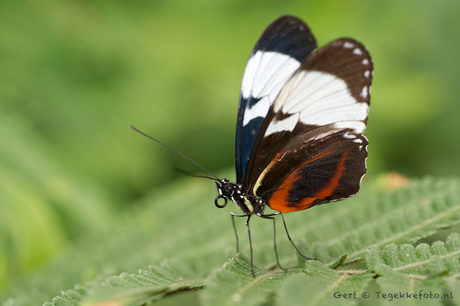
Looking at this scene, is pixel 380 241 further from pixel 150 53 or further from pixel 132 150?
pixel 150 53

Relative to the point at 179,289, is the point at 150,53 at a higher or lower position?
higher

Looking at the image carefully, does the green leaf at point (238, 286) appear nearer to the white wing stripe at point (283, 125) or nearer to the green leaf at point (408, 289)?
the green leaf at point (408, 289)

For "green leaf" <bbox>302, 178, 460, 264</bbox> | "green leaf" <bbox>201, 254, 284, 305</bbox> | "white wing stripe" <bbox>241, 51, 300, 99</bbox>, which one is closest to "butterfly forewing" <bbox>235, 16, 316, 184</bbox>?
"white wing stripe" <bbox>241, 51, 300, 99</bbox>

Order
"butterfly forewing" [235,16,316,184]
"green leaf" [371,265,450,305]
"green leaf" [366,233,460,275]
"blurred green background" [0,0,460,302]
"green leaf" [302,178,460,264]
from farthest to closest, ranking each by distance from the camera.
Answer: "blurred green background" [0,0,460,302] < "butterfly forewing" [235,16,316,184] < "green leaf" [302,178,460,264] < "green leaf" [366,233,460,275] < "green leaf" [371,265,450,305]

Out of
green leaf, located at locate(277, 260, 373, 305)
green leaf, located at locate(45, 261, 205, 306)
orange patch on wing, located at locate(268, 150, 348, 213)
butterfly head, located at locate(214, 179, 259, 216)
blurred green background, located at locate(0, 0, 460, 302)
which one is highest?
blurred green background, located at locate(0, 0, 460, 302)

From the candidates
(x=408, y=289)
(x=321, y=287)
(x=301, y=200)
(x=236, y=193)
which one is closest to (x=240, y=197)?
(x=236, y=193)

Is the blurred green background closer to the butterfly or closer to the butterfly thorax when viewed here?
the butterfly thorax

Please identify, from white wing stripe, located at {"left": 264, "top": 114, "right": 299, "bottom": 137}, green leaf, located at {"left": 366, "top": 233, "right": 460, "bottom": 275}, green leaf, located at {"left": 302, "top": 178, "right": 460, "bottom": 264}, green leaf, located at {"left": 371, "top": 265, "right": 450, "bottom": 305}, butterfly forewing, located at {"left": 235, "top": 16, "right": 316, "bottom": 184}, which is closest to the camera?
green leaf, located at {"left": 371, "top": 265, "right": 450, "bottom": 305}

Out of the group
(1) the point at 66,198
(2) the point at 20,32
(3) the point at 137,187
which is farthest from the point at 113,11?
(1) the point at 66,198
